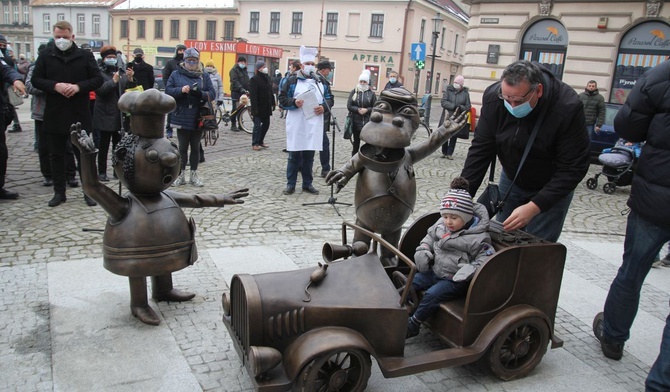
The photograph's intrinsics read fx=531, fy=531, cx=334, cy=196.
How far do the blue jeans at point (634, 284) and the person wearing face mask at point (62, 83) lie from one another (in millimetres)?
5633

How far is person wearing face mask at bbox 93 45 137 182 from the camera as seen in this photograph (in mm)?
7254

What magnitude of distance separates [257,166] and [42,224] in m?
4.42

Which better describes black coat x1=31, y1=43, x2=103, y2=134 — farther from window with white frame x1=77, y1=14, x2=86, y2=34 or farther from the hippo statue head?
window with white frame x1=77, y1=14, x2=86, y2=34

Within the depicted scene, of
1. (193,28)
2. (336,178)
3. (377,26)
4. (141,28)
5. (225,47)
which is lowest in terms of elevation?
(336,178)

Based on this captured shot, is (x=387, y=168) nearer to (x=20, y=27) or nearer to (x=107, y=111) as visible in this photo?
(x=107, y=111)

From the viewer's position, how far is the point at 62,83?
5922 millimetres

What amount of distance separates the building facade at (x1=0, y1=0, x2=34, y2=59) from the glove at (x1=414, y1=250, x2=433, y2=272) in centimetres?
6766

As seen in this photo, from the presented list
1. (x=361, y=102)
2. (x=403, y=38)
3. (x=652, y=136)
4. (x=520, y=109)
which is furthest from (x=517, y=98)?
(x=403, y=38)

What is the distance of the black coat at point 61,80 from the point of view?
5.95m

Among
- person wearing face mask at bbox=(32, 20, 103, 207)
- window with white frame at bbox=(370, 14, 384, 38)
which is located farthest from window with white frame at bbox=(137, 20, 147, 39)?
person wearing face mask at bbox=(32, 20, 103, 207)

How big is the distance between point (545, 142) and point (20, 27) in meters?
70.0

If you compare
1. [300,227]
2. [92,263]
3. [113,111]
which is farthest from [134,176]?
[113,111]

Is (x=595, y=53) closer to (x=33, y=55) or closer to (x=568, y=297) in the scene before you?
(x=568, y=297)

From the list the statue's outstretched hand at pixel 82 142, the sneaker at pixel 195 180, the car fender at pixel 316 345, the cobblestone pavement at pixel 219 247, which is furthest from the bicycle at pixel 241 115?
the car fender at pixel 316 345
